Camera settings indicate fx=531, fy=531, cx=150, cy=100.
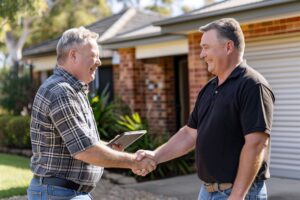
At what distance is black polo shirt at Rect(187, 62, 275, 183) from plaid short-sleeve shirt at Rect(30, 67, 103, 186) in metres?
0.79

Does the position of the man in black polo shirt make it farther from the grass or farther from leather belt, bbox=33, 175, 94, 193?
the grass

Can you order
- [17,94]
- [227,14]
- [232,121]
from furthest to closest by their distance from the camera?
[17,94], [227,14], [232,121]

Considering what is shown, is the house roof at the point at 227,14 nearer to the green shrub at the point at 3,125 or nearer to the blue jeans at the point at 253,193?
the blue jeans at the point at 253,193

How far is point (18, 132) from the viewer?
1555 centimetres

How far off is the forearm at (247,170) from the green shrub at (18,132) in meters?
12.2

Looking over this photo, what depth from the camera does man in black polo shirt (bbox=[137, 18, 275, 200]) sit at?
3.39 m

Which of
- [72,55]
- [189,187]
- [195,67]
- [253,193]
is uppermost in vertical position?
[72,55]

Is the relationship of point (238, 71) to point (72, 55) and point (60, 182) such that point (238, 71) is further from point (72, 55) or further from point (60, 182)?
point (60, 182)

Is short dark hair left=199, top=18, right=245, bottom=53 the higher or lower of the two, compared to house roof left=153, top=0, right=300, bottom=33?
lower

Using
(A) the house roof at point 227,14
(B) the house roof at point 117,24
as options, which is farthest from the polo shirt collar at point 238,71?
(B) the house roof at point 117,24

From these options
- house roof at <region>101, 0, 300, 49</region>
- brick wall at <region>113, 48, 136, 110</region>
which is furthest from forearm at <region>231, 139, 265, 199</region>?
brick wall at <region>113, 48, 136, 110</region>

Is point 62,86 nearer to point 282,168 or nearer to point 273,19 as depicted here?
point 273,19

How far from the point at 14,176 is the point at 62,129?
7.75m

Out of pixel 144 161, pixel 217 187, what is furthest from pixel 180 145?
pixel 217 187
